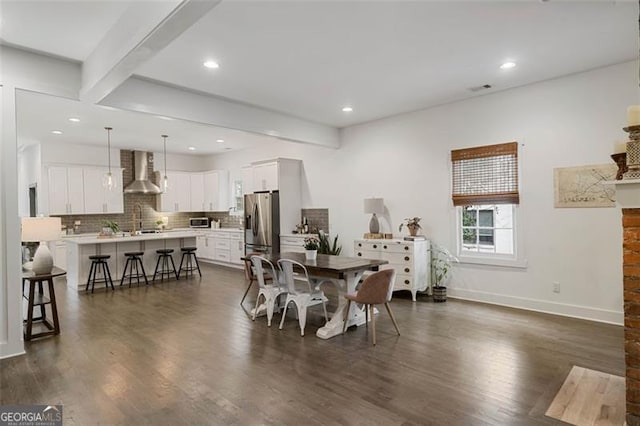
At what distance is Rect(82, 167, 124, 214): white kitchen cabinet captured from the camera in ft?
27.4

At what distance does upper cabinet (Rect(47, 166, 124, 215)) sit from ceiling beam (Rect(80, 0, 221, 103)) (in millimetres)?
5191

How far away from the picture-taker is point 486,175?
5148 millimetres

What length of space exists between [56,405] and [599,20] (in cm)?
539

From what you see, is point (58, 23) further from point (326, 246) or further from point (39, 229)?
Answer: point (326, 246)

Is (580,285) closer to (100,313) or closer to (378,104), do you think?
(378,104)

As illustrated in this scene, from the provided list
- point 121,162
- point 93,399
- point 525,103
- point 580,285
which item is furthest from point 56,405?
point 121,162

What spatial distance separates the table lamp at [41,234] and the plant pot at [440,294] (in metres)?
5.02

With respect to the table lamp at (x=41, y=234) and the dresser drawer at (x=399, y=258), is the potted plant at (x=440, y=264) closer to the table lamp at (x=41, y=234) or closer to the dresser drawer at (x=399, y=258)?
the dresser drawer at (x=399, y=258)

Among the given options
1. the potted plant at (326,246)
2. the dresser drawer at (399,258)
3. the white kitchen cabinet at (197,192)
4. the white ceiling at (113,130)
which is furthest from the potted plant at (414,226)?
the white kitchen cabinet at (197,192)

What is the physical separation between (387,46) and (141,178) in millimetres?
7735

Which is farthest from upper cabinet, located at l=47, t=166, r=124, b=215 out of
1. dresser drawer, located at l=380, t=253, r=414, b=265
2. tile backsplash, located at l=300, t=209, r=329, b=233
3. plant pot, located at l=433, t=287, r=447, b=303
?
plant pot, located at l=433, t=287, r=447, b=303

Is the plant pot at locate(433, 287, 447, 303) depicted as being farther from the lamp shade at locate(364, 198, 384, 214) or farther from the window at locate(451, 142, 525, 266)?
the lamp shade at locate(364, 198, 384, 214)

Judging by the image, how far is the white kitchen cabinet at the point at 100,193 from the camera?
834 cm

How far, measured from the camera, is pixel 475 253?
17.6 ft
